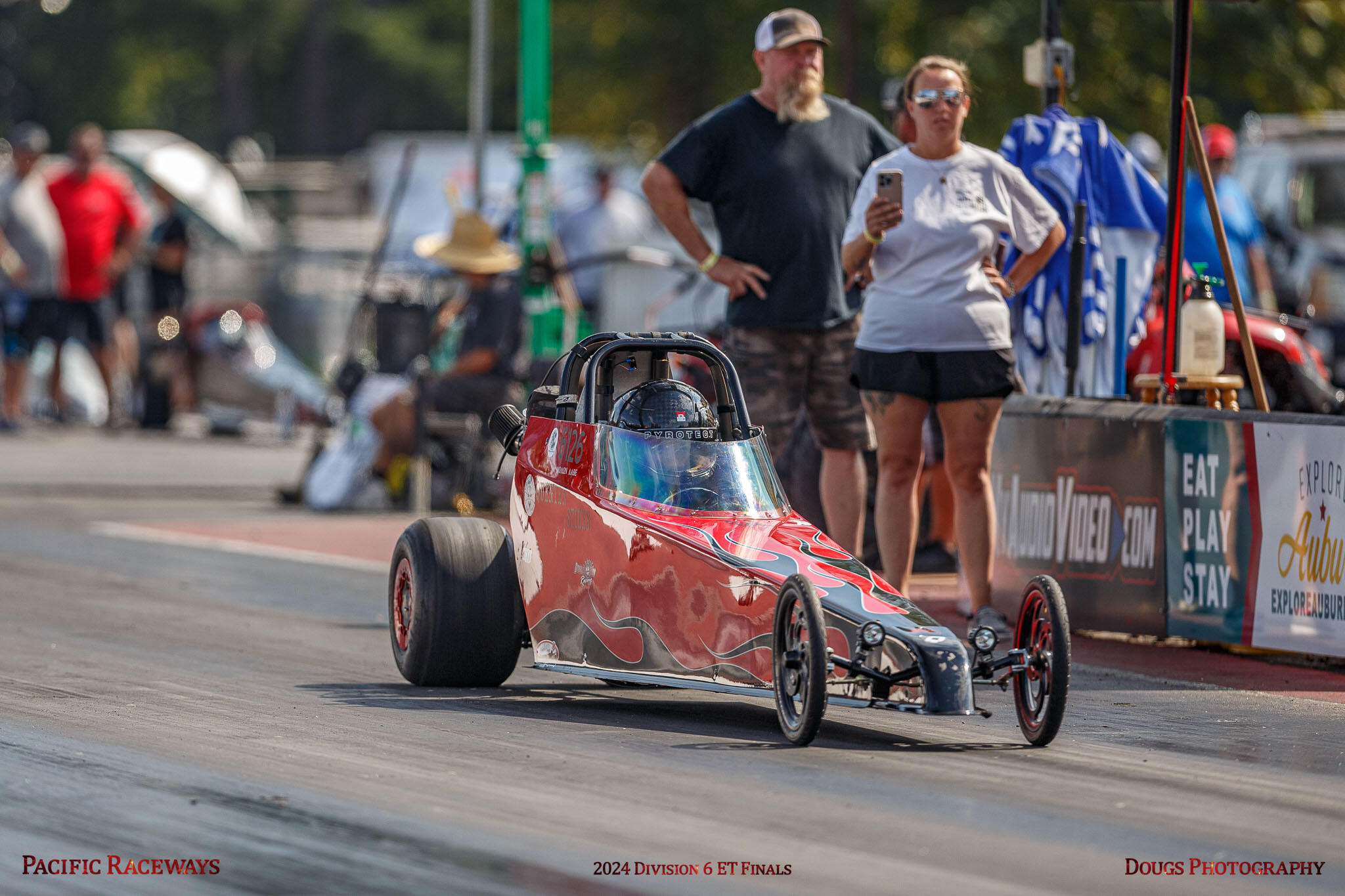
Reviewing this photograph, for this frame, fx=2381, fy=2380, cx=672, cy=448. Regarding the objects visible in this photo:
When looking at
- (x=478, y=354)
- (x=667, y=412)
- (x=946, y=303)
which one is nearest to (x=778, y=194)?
(x=946, y=303)

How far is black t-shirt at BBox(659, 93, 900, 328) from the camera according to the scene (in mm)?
9602

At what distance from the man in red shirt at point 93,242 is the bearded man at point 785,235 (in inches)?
477

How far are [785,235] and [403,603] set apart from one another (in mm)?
2373

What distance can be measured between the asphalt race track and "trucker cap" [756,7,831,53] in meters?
2.70

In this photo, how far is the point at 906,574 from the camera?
367 inches

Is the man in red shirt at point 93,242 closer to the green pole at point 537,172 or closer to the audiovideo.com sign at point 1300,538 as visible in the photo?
the green pole at point 537,172

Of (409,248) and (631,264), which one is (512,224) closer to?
(631,264)

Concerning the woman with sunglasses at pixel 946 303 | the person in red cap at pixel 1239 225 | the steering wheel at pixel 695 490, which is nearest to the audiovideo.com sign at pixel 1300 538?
the woman with sunglasses at pixel 946 303

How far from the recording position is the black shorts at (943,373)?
905 centimetres

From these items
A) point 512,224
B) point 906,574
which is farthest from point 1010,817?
point 512,224

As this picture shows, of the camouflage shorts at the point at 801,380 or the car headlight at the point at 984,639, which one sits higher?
the camouflage shorts at the point at 801,380

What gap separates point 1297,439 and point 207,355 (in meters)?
14.0

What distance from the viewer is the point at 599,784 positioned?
243 inches

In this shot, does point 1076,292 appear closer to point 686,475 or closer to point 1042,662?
point 686,475
